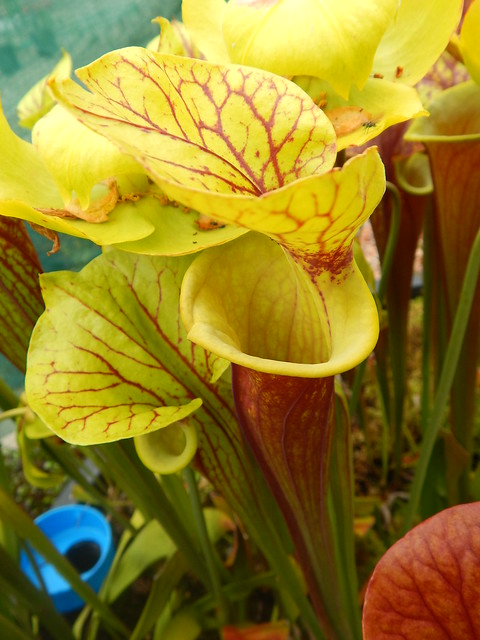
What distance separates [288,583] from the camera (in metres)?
0.60

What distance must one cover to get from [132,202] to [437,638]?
0.37 m

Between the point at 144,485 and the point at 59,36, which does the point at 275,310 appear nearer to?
the point at 144,485

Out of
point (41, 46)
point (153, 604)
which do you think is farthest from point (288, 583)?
point (41, 46)

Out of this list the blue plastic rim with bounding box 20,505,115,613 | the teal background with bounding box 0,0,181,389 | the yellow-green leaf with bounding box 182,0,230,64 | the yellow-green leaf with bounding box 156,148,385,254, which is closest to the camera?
the yellow-green leaf with bounding box 156,148,385,254

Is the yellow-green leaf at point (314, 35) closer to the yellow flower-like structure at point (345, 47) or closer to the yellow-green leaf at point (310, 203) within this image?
the yellow flower-like structure at point (345, 47)

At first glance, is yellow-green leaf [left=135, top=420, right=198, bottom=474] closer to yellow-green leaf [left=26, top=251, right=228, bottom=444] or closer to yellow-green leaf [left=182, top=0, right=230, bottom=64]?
yellow-green leaf [left=26, top=251, right=228, bottom=444]

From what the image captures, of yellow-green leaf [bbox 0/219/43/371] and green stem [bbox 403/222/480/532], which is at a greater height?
yellow-green leaf [bbox 0/219/43/371]

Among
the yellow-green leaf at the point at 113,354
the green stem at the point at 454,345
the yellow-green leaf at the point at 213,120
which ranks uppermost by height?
the yellow-green leaf at the point at 213,120

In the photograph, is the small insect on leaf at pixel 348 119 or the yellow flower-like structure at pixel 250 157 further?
the small insect on leaf at pixel 348 119

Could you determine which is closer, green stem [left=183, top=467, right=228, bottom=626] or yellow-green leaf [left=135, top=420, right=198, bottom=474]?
yellow-green leaf [left=135, top=420, right=198, bottom=474]

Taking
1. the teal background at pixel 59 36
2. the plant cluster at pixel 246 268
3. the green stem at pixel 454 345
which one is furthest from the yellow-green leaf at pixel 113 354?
the teal background at pixel 59 36

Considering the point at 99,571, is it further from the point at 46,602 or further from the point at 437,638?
the point at 437,638

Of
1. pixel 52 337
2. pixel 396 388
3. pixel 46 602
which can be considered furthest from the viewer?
pixel 396 388

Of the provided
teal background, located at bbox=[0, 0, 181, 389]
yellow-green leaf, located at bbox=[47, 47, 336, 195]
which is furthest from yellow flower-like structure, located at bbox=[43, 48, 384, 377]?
teal background, located at bbox=[0, 0, 181, 389]
